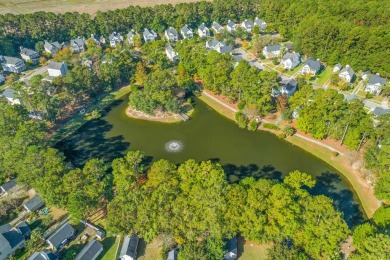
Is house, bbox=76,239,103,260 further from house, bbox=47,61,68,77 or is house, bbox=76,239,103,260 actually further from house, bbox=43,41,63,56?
house, bbox=43,41,63,56

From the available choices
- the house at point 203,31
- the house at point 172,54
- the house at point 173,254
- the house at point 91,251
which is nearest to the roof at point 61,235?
the house at point 91,251

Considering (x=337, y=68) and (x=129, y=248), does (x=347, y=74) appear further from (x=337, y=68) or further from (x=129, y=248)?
(x=129, y=248)

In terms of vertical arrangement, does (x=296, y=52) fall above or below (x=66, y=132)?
above

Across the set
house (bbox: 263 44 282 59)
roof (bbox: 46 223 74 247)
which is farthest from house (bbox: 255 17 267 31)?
roof (bbox: 46 223 74 247)

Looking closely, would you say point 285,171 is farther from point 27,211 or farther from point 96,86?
point 96,86

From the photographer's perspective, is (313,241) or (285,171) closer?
(313,241)

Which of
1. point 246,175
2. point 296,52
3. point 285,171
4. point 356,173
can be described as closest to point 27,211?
point 246,175
